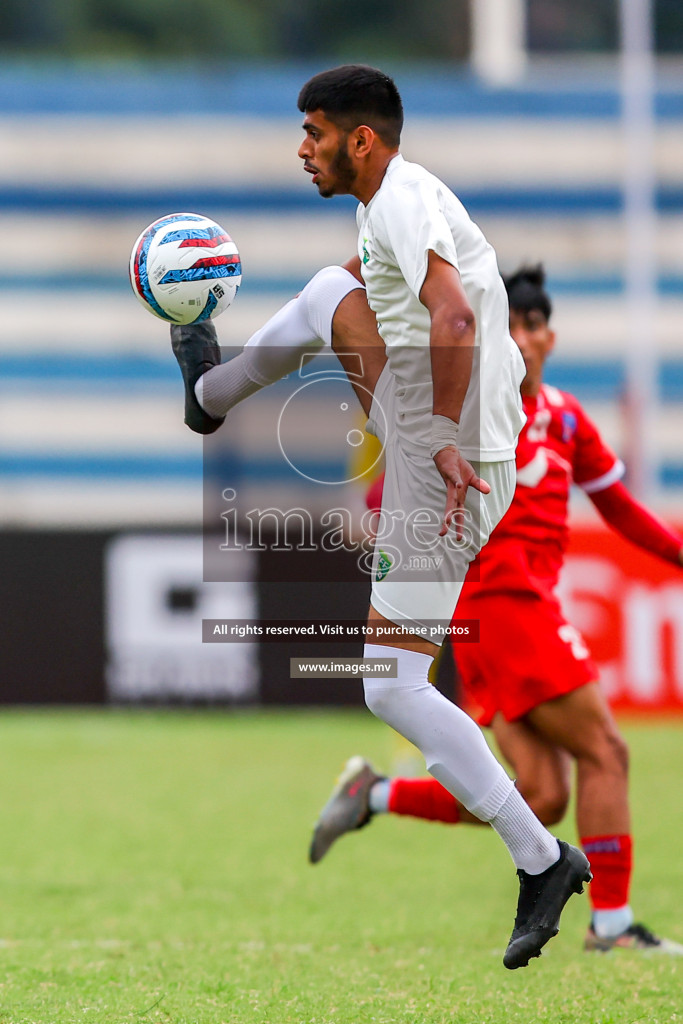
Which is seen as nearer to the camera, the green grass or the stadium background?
the green grass

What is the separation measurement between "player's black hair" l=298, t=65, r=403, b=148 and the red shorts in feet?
5.90

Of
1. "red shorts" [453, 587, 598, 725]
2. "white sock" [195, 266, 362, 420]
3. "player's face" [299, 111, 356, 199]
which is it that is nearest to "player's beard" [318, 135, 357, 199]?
"player's face" [299, 111, 356, 199]

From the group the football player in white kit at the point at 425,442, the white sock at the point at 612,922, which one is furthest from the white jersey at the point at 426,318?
the white sock at the point at 612,922

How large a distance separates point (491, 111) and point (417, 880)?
18.1 meters

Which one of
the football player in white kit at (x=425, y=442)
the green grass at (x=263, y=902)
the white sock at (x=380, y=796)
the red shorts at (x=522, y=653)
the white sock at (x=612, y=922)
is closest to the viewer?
the football player in white kit at (x=425, y=442)

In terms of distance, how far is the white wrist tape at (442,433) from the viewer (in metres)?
3.59

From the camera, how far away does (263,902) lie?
219 inches

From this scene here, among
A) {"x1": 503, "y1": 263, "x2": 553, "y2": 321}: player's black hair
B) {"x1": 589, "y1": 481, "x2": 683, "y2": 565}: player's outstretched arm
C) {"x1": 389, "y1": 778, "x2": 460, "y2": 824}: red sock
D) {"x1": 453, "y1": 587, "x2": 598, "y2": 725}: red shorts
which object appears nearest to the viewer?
{"x1": 453, "y1": 587, "x2": 598, "y2": 725}: red shorts

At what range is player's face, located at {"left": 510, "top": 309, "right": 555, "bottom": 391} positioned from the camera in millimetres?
5195

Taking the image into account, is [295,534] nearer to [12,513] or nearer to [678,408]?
[12,513]

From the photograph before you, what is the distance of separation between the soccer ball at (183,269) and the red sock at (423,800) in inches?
80.5

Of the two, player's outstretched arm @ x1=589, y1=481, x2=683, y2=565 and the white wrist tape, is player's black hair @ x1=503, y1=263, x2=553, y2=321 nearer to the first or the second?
player's outstretched arm @ x1=589, y1=481, x2=683, y2=565

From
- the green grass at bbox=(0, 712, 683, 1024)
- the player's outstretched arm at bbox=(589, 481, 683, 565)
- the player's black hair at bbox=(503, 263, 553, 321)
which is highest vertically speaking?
the player's black hair at bbox=(503, 263, 553, 321)

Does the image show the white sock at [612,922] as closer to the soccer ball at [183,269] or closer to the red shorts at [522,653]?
the red shorts at [522,653]
